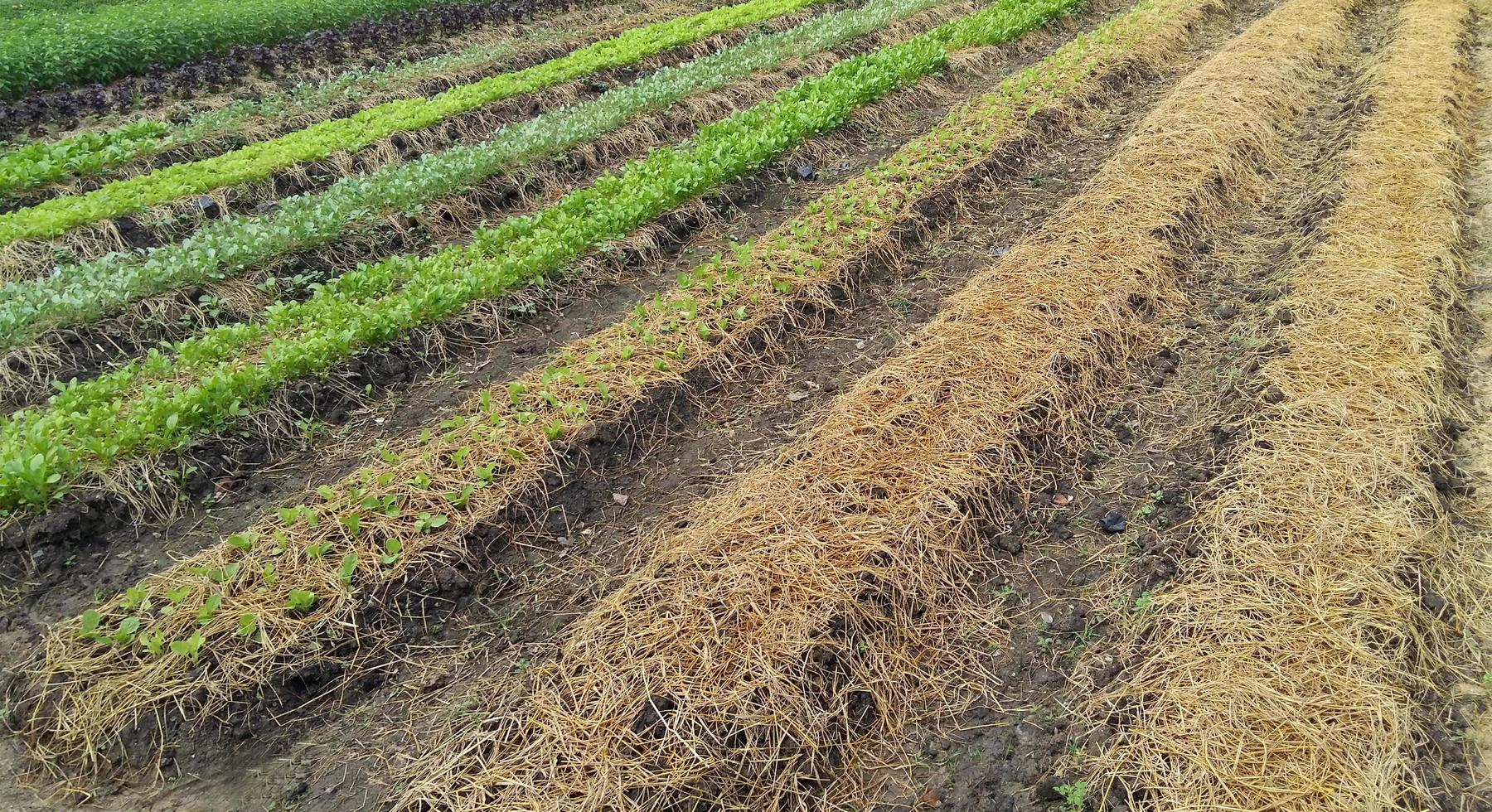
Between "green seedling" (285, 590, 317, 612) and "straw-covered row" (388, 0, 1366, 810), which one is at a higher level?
"green seedling" (285, 590, 317, 612)

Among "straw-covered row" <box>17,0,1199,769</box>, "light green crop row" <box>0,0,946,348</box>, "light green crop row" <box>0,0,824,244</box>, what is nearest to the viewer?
"straw-covered row" <box>17,0,1199,769</box>

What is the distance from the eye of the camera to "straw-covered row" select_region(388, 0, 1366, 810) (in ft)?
10.2

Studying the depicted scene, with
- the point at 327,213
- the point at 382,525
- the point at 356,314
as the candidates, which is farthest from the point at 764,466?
the point at 327,213

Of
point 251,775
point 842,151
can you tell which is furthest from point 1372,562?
point 842,151

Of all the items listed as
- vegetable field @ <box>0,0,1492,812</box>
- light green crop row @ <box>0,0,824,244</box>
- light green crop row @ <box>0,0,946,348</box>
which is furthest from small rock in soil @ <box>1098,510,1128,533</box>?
light green crop row @ <box>0,0,824,244</box>

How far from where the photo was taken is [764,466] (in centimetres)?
462

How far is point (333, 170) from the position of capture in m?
8.95

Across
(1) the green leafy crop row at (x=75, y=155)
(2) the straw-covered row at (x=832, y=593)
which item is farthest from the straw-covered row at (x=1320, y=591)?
(1) the green leafy crop row at (x=75, y=155)

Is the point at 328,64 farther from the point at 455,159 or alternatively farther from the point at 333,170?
the point at 455,159

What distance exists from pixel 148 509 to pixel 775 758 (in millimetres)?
3844

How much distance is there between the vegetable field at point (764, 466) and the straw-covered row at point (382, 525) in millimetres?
26

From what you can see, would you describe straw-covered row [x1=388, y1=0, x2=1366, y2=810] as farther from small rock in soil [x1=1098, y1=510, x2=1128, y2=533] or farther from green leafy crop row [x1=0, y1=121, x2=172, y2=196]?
green leafy crop row [x1=0, y1=121, x2=172, y2=196]

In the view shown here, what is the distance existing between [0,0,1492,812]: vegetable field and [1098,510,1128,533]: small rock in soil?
0.9 inches

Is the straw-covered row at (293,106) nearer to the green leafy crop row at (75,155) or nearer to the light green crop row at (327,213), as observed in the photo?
the green leafy crop row at (75,155)
